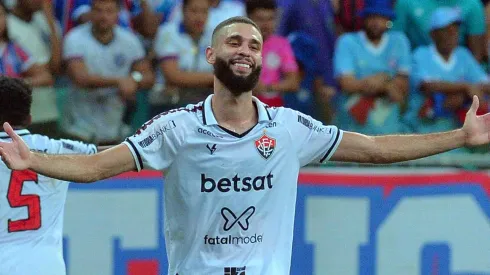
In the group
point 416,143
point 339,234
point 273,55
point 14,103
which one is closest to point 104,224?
point 339,234

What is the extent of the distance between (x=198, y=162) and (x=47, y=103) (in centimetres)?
323

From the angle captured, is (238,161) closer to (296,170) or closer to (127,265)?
(296,170)

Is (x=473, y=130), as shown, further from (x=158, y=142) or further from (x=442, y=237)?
(x=442, y=237)

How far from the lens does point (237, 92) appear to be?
17.8 ft

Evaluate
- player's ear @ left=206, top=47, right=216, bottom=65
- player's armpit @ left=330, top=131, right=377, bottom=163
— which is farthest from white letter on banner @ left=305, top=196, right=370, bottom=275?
player's ear @ left=206, top=47, right=216, bottom=65

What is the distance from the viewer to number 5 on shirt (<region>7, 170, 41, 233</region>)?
21.4 ft

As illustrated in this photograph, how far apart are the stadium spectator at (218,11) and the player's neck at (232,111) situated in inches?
145

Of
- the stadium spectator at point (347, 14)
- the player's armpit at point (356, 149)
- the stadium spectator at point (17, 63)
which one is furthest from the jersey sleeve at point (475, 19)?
the player's armpit at point (356, 149)

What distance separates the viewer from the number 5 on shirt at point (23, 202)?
6.53 metres

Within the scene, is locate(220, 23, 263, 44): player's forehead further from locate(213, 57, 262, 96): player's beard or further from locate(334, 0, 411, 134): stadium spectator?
locate(334, 0, 411, 134): stadium spectator

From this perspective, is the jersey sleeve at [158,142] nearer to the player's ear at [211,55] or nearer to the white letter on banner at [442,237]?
the player's ear at [211,55]

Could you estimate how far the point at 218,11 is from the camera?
9.36m

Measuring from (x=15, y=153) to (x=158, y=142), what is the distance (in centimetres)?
84

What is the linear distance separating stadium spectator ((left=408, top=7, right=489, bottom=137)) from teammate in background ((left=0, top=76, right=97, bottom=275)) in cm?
367
